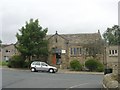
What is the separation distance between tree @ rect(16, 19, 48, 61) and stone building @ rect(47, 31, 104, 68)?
11.9 feet

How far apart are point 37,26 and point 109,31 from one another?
44456 millimetres

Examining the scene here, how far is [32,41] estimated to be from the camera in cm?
5031

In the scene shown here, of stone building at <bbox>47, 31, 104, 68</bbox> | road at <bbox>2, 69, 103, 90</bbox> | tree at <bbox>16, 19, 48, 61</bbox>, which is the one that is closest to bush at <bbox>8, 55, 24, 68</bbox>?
tree at <bbox>16, 19, 48, 61</bbox>

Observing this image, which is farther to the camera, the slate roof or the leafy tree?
the slate roof

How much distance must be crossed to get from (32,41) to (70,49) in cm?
829

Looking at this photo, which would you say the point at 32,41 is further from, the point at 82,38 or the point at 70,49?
the point at 82,38

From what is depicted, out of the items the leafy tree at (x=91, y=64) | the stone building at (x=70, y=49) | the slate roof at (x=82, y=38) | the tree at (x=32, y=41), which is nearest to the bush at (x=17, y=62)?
the tree at (x=32, y=41)

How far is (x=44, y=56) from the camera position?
180 ft

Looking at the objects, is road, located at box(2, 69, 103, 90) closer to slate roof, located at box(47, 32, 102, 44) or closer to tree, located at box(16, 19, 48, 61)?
tree, located at box(16, 19, 48, 61)

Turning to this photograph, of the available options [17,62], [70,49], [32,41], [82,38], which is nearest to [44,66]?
[32,41]

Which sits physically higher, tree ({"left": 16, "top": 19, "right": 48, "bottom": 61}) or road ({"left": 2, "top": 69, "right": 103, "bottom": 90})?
tree ({"left": 16, "top": 19, "right": 48, "bottom": 61})

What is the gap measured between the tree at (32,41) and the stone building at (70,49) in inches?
143

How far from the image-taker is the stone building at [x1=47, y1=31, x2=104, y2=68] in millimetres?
53750

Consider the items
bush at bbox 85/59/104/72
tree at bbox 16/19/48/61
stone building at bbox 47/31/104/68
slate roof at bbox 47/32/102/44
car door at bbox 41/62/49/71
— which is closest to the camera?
car door at bbox 41/62/49/71
